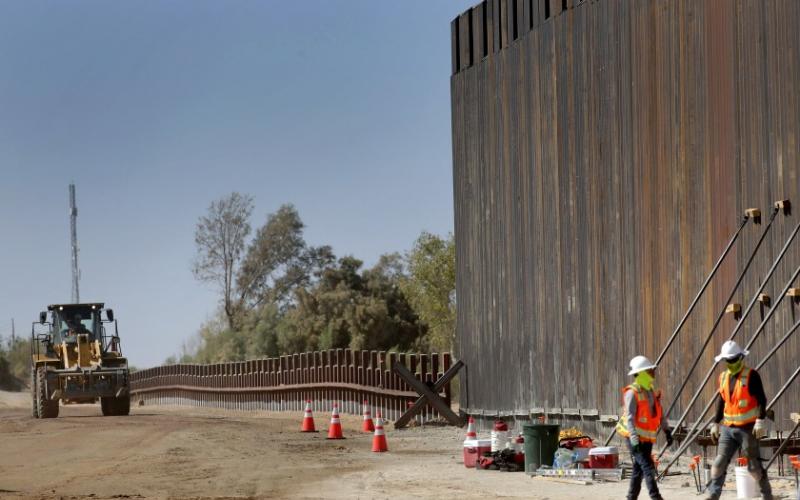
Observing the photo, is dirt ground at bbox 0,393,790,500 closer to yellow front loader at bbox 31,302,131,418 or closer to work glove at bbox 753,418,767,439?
work glove at bbox 753,418,767,439

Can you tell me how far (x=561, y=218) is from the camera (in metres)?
24.5

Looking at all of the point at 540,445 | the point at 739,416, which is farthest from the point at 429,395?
the point at 739,416

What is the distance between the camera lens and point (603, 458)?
Answer: 1855 centimetres

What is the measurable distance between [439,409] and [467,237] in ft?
12.2

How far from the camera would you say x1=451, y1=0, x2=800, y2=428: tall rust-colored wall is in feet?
62.1

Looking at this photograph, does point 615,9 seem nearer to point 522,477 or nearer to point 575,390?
point 575,390

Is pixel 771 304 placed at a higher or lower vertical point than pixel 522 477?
higher

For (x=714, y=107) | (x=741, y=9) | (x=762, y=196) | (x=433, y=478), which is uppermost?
(x=741, y=9)

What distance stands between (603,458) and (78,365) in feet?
84.6

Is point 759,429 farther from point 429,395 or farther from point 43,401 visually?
point 43,401

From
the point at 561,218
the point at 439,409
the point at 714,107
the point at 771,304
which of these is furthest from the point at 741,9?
the point at 439,409

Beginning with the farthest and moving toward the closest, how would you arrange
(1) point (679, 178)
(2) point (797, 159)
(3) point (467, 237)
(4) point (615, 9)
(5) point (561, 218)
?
(3) point (467, 237) < (5) point (561, 218) < (4) point (615, 9) < (1) point (679, 178) < (2) point (797, 159)

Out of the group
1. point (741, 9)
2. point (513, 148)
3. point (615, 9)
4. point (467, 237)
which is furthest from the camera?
point (467, 237)

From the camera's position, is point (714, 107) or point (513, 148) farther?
point (513, 148)
